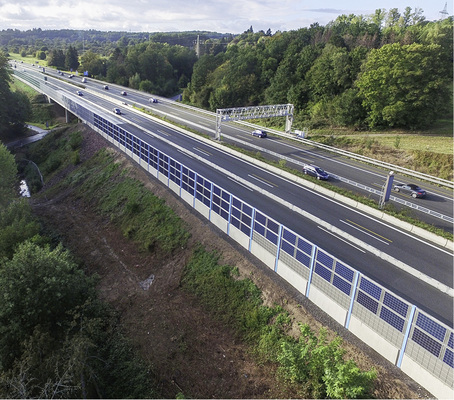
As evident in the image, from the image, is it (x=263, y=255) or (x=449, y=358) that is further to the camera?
(x=263, y=255)

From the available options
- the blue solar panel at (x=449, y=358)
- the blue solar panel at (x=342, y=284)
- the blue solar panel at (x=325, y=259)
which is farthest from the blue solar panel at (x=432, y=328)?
the blue solar panel at (x=325, y=259)

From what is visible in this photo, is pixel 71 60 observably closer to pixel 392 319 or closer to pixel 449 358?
pixel 392 319

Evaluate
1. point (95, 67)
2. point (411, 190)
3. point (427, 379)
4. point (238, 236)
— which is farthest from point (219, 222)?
point (95, 67)

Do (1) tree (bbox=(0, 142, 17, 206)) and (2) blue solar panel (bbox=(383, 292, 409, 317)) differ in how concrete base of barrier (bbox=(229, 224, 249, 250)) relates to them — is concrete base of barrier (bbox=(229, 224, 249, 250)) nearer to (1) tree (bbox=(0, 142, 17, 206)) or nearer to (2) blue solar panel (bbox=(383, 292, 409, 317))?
(2) blue solar panel (bbox=(383, 292, 409, 317))

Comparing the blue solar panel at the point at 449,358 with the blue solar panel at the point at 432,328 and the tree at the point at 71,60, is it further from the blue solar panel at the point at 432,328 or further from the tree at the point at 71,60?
the tree at the point at 71,60

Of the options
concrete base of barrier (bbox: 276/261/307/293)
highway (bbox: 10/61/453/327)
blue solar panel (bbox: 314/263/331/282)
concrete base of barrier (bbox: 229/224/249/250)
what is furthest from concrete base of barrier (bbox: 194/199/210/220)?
blue solar panel (bbox: 314/263/331/282)

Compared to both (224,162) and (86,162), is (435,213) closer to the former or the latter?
(224,162)

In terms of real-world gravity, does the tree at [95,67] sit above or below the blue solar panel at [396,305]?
above
